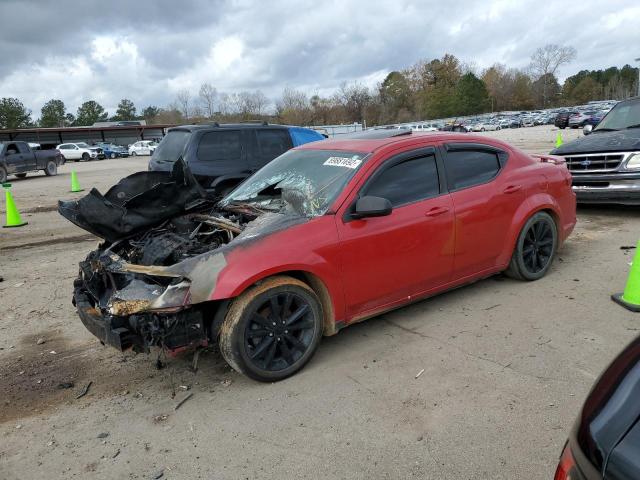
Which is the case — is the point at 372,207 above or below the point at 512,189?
above

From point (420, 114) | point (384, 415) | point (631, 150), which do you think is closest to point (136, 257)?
point (384, 415)

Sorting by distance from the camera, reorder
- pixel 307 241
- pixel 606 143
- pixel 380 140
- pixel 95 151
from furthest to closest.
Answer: pixel 95 151 → pixel 606 143 → pixel 380 140 → pixel 307 241

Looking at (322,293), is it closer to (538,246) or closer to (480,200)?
(480,200)

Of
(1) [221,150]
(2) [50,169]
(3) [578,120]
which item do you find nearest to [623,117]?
(1) [221,150]

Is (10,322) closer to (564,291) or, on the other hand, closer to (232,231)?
(232,231)

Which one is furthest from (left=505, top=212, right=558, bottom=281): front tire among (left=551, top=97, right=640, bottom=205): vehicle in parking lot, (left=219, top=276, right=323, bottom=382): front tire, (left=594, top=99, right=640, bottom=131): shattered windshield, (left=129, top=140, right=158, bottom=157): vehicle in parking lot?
(left=129, top=140, right=158, bottom=157): vehicle in parking lot

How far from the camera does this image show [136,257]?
3982mm

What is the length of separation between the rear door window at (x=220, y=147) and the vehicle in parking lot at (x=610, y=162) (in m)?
5.66

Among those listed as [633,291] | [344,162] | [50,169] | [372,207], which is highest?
[50,169]

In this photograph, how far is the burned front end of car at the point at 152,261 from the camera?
3.24 meters

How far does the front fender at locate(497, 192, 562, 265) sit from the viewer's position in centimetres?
486

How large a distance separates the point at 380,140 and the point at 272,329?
2006 millimetres

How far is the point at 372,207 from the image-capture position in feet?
12.2

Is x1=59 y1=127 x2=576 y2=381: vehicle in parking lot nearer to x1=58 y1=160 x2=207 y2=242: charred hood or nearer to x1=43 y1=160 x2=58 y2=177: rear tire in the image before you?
x1=58 y1=160 x2=207 y2=242: charred hood
